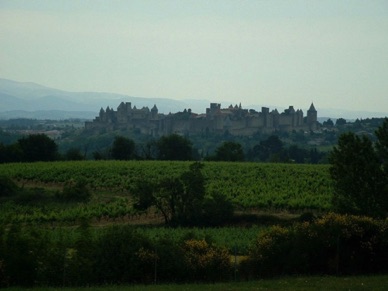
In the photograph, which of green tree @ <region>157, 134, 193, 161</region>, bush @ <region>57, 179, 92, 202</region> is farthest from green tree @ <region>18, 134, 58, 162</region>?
bush @ <region>57, 179, 92, 202</region>

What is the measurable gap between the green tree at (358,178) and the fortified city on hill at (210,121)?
139 meters

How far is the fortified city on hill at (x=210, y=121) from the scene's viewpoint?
176 metres

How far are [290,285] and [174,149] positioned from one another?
65257 millimetres

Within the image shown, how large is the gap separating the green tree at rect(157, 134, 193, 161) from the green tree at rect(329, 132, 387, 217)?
50501 millimetres

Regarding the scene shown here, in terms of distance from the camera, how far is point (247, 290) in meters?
14.8

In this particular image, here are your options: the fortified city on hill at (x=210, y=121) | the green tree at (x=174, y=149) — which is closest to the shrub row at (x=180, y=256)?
the green tree at (x=174, y=149)

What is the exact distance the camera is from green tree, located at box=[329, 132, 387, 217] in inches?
1062

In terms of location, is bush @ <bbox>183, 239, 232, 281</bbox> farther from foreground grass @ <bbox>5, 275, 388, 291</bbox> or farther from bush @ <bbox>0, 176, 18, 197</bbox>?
bush @ <bbox>0, 176, 18, 197</bbox>

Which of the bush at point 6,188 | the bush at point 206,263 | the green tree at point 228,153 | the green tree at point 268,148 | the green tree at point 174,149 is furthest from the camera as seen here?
the green tree at point 268,148

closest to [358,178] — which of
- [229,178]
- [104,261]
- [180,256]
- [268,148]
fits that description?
[180,256]

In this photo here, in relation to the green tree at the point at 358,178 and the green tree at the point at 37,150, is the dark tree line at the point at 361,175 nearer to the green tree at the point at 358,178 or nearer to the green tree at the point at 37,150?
the green tree at the point at 358,178

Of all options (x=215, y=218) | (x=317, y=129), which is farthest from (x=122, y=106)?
(x=215, y=218)

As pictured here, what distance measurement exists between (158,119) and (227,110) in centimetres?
2503

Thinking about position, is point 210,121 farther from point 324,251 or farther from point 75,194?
point 324,251
